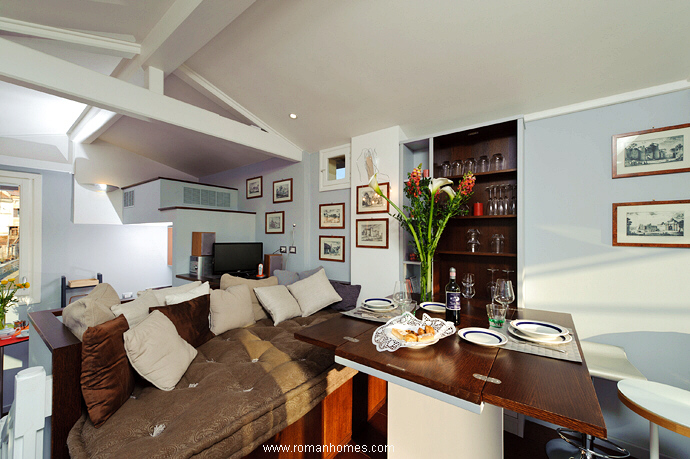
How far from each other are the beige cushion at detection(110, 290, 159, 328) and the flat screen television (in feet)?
6.56

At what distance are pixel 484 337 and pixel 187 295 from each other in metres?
2.07

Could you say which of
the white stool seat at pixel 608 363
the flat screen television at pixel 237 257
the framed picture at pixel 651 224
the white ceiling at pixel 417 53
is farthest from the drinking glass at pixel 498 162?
the flat screen television at pixel 237 257

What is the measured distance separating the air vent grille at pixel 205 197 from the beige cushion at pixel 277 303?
2.44 m

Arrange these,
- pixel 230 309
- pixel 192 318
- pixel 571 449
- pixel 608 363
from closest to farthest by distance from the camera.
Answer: pixel 608 363, pixel 571 449, pixel 192 318, pixel 230 309

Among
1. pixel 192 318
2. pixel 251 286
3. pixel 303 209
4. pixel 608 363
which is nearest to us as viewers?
pixel 608 363

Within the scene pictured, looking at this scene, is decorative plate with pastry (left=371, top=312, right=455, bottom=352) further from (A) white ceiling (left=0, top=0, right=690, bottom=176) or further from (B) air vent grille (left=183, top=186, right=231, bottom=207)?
(B) air vent grille (left=183, top=186, right=231, bottom=207)

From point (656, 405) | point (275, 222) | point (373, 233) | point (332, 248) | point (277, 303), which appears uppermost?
point (275, 222)

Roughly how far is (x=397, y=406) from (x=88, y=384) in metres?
1.46

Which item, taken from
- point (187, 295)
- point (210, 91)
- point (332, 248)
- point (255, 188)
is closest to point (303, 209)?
point (332, 248)

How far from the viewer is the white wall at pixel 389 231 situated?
2914 millimetres

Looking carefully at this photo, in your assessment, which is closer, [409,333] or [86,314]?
[409,333]

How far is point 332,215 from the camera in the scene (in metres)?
3.60

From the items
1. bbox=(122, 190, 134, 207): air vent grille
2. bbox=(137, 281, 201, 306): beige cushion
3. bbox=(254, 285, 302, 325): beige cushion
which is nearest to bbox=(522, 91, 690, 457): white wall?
bbox=(254, 285, 302, 325): beige cushion

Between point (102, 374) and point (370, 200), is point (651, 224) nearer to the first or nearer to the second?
point (370, 200)
